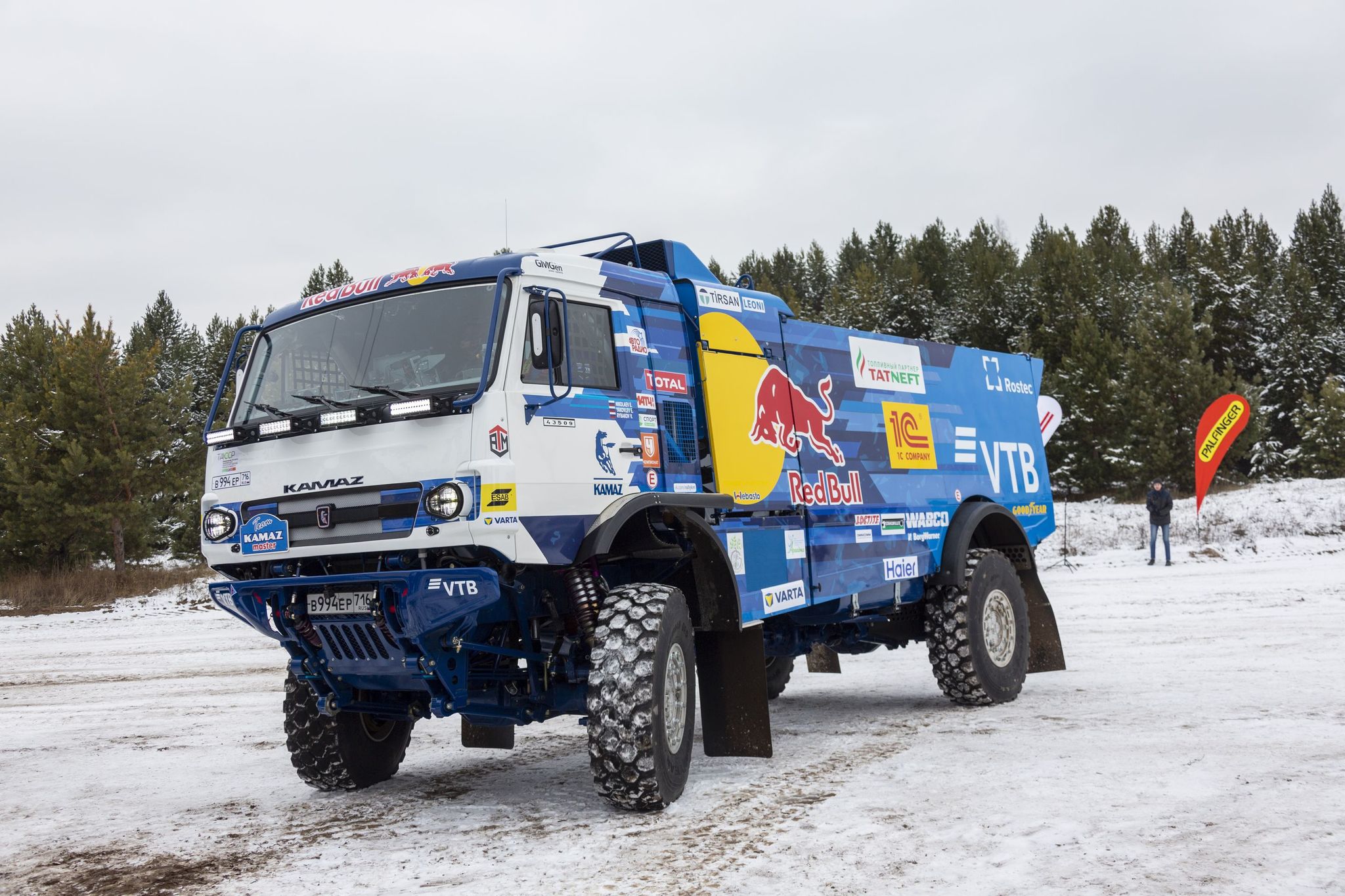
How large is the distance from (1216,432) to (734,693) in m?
19.6

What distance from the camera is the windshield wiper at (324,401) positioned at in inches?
251

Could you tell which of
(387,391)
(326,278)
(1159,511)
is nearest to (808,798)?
(387,391)

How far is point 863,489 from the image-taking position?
8969 mm

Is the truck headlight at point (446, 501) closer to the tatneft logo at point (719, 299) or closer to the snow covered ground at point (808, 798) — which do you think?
the snow covered ground at point (808, 798)

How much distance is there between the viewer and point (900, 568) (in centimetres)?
924

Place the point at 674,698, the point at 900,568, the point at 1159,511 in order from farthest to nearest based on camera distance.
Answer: the point at 1159,511
the point at 900,568
the point at 674,698

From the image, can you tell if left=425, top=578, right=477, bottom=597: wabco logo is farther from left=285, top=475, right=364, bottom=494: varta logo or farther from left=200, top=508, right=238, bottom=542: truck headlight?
left=200, top=508, right=238, bottom=542: truck headlight

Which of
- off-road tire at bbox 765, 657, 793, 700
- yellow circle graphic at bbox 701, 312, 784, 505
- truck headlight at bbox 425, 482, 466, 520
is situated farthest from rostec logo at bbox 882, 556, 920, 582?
truck headlight at bbox 425, 482, 466, 520

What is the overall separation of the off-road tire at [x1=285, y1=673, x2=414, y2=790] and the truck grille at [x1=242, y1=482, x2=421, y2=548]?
54.2 inches

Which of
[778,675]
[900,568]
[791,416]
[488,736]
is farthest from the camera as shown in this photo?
[778,675]

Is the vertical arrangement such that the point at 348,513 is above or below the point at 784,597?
above

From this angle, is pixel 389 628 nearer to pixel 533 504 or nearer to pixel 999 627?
pixel 533 504

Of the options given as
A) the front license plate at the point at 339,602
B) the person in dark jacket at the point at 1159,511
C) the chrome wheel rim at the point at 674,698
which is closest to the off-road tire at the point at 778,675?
the chrome wheel rim at the point at 674,698

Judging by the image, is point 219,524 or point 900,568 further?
point 900,568
